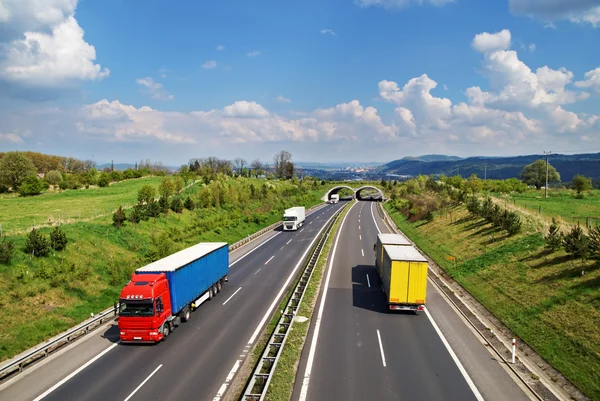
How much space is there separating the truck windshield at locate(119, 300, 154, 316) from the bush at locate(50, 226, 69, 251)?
48.1ft

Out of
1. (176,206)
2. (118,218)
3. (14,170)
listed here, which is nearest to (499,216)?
(118,218)

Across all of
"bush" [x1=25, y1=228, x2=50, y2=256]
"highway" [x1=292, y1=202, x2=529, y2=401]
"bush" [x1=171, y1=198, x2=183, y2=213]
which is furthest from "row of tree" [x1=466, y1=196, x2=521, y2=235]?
"bush" [x1=171, y1=198, x2=183, y2=213]

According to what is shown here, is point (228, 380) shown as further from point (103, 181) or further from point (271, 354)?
point (103, 181)

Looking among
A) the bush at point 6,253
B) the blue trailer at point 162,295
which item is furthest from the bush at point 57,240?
the blue trailer at point 162,295

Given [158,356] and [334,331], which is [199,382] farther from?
[334,331]

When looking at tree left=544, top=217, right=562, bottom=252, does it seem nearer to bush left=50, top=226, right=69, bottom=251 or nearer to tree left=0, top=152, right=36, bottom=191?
bush left=50, top=226, right=69, bottom=251

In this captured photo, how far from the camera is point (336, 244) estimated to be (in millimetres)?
47625

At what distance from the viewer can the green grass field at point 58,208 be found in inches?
1483

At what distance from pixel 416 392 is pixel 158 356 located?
11803 millimetres

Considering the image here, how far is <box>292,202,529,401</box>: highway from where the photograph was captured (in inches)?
558

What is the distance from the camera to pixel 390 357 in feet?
56.2

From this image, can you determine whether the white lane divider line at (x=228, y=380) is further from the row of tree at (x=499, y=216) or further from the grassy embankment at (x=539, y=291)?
the row of tree at (x=499, y=216)

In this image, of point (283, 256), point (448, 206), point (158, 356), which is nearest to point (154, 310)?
point (158, 356)

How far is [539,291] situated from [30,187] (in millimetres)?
77849
